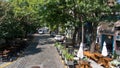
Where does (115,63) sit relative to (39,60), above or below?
above

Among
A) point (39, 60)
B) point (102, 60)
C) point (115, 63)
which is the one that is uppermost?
point (115, 63)

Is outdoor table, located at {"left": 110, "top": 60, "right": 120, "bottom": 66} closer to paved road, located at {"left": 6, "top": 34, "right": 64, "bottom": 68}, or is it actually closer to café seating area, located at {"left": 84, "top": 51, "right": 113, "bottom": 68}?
café seating area, located at {"left": 84, "top": 51, "right": 113, "bottom": 68}

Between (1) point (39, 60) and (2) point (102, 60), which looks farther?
(1) point (39, 60)

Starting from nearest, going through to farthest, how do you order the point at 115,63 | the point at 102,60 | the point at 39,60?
1. the point at 115,63
2. the point at 102,60
3. the point at 39,60

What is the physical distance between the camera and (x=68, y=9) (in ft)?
114

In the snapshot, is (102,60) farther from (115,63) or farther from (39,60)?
(39,60)

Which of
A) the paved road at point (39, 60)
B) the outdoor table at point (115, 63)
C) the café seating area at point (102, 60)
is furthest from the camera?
the paved road at point (39, 60)

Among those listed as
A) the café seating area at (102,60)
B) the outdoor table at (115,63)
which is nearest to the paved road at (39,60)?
the café seating area at (102,60)

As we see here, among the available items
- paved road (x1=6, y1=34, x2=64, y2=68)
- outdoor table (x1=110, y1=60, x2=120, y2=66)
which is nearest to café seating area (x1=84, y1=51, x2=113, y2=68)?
outdoor table (x1=110, y1=60, x2=120, y2=66)

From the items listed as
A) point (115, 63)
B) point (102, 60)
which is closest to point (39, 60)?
point (102, 60)

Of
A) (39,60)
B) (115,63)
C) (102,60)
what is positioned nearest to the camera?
(115,63)

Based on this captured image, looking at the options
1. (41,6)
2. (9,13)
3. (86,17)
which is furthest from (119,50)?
(9,13)

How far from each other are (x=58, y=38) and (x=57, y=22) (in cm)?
2149

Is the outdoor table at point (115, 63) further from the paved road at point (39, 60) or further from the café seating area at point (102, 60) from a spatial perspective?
the paved road at point (39, 60)
